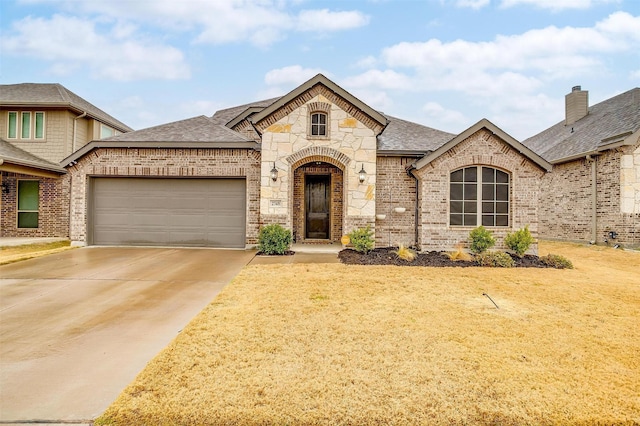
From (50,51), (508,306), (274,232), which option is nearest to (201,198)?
(274,232)

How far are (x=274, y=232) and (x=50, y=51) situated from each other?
1900 cm

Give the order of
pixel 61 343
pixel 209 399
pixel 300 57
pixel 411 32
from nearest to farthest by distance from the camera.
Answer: pixel 209 399
pixel 61 343
pixel 411 32
pixel 300 57

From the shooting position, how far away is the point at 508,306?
214 inches

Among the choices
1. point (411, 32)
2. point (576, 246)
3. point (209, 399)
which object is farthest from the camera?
point (411, 32)

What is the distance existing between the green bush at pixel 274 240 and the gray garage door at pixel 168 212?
153cm

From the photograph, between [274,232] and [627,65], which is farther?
[627,65]

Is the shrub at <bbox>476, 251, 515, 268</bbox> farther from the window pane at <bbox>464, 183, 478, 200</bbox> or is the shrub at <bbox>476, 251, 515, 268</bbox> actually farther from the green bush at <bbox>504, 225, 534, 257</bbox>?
the window pane at <bbox>464, 183, 478, 200</bbox>

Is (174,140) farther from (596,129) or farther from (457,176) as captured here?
A: (596,129)

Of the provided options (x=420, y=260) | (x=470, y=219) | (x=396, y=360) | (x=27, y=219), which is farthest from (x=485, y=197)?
(x=27, y=219)

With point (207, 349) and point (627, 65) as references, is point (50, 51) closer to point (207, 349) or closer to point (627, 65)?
point (207, 349)

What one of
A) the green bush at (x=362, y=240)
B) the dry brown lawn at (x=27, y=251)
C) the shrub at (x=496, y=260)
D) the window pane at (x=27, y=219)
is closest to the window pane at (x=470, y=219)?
the shrub at (x=496, y=260)

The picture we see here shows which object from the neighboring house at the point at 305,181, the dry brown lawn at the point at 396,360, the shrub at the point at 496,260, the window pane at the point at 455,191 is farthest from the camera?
the window pane at the point at 455,191

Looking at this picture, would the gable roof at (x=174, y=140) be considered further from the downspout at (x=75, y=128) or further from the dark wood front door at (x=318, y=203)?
the downspout at (x=75, y=128)

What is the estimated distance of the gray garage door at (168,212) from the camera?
11516 mm
